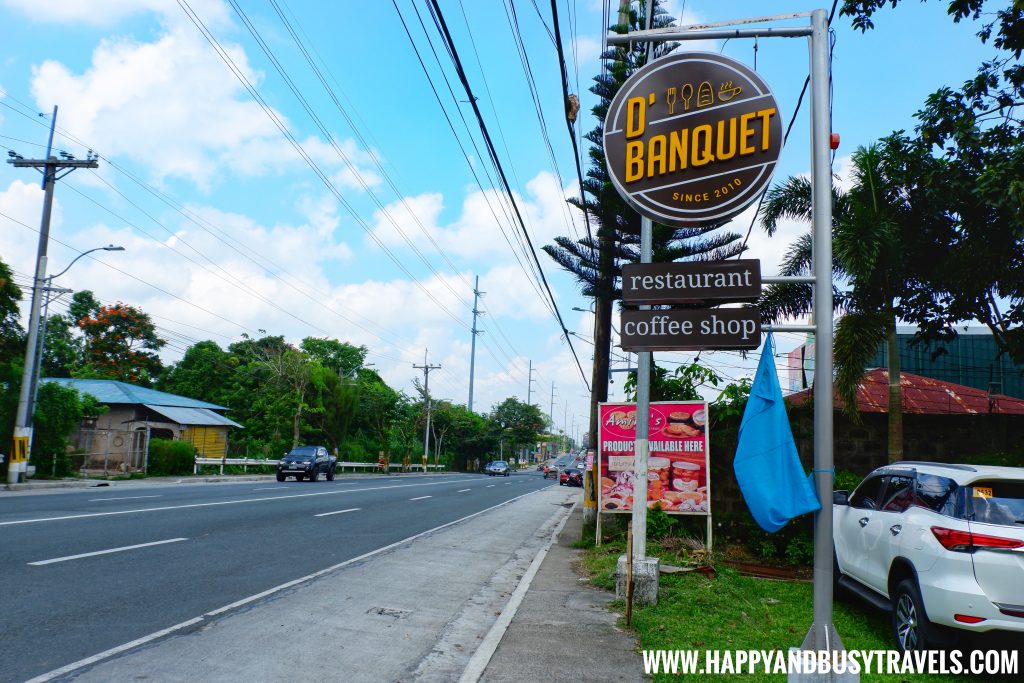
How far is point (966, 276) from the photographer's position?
1332cm

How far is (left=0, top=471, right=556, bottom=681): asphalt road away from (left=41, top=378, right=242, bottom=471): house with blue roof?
14.5 meters

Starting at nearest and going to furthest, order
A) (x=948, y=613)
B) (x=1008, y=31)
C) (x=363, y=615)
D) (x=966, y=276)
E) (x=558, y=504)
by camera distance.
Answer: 1. (x=948, y=613)
2. (x=363, y=615)
3. (x=1008, y=31)
4. (x=966, y=276)
5. (x=558, y=504)

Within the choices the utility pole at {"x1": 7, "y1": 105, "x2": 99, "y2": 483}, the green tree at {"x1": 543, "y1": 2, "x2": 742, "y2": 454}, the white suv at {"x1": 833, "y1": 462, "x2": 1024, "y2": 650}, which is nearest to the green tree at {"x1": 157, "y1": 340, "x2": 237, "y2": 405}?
the utility pole at {"x1": 7, "y1": 105, "x2": 99, "y2": 483}

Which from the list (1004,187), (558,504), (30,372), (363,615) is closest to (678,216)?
(363,615)

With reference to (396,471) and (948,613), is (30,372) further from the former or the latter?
(396,471)

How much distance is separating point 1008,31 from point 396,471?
5183 cm

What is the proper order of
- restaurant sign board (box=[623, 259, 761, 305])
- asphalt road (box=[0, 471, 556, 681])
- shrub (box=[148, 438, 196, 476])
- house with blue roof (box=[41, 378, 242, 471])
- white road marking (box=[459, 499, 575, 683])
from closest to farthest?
1. restaurant sign board (box=[623, 259, 761, 305])
2. white road marking (box=[459, 499, 575, 683])
3. asphalt road (box=[0, 471, 556, 681])
4. house with blue roof (box=[41, 378, 242, 471])
5. shrub (box=[148, 438, 196, 476])

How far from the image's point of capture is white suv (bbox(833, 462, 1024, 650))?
209 inches

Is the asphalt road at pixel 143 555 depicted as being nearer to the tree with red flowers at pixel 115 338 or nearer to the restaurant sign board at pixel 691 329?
the restaurant sign board at pixel 691 329

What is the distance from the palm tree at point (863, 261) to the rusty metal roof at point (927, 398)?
1727 mm

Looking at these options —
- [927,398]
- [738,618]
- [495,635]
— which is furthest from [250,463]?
[738,618]

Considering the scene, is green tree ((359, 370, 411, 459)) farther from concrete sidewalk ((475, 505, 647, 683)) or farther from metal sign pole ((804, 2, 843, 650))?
metal sign pole ((804, 2, 843, 650))

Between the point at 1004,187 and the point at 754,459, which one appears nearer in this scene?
the point at 754,459

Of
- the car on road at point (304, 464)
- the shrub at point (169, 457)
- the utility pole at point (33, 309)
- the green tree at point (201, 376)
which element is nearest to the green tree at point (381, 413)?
the green tree at point (201, 376)
